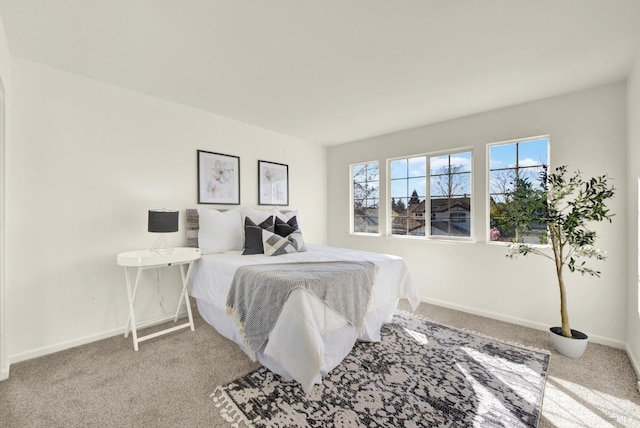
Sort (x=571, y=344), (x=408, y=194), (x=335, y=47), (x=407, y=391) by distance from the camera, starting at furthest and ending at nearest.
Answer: (x=408, y=194)
(x=571, y=344)
(x=335, y=47)
(x=407, y=391)

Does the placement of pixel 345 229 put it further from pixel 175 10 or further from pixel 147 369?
pixel 175 10

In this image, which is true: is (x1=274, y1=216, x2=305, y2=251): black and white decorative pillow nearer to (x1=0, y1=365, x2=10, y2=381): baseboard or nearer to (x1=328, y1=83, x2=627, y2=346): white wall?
(x1=328, y1=83, x2=627, y2=346): white wall

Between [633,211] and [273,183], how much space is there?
3.90m

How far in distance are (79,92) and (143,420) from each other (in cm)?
279

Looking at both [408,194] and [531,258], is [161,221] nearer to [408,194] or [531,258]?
[408,194]

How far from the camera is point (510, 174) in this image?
127 inches

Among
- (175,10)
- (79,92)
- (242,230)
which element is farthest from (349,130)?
(79,92)

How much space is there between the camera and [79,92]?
2512 mm

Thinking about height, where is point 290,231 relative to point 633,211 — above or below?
below

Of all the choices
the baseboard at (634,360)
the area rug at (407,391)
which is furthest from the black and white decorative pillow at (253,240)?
the baseboard at (634,360)

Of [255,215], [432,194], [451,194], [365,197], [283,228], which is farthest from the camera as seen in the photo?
[365,197]

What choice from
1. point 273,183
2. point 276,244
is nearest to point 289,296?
point 276,244

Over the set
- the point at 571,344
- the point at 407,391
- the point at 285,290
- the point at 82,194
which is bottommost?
the point at 407,391

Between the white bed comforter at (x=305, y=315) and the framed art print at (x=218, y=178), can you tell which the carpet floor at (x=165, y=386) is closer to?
the white bed comforter at (x=305, y=315)
